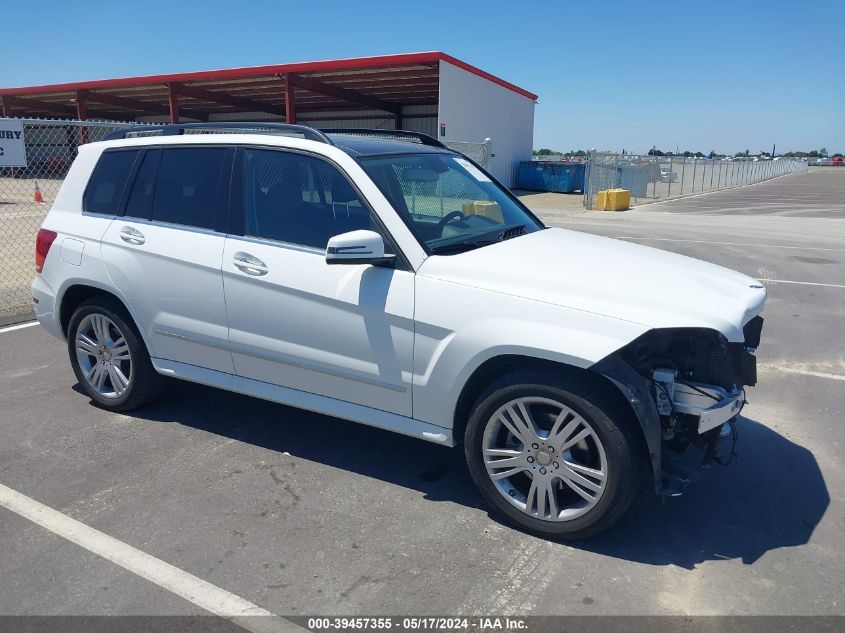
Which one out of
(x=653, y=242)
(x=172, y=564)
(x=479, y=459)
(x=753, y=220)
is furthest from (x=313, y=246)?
(x=753, y=220)

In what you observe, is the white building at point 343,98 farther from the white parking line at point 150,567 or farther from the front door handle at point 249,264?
the white parking line at point 150,567

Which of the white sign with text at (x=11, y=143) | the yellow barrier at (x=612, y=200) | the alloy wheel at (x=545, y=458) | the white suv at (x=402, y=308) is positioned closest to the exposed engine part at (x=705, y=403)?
the white suv at (x=402, y=308)

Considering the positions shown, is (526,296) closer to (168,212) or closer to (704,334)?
(704,334)

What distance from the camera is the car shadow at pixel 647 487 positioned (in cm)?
320


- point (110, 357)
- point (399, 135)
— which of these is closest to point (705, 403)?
point (399, 135)

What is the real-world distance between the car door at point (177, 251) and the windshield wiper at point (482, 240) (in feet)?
4.41

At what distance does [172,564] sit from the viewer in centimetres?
300

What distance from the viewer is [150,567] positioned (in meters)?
2.98

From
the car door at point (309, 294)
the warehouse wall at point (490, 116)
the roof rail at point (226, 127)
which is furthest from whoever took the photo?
the warehouse wall at point (490, 116)

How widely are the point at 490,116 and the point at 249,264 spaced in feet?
93.9

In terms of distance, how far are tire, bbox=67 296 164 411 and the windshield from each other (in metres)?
2.05

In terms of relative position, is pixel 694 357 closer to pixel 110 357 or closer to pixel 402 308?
pixel 402 308

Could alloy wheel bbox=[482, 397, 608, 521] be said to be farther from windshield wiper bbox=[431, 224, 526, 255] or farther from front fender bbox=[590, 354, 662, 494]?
windshield wiper bbox=[431, 224, 526, 255]

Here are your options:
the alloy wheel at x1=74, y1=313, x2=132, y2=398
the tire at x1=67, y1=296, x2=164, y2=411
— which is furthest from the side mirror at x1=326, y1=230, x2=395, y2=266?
the alloy wheel at x1=74, y1=313, x2=132, y2=398
